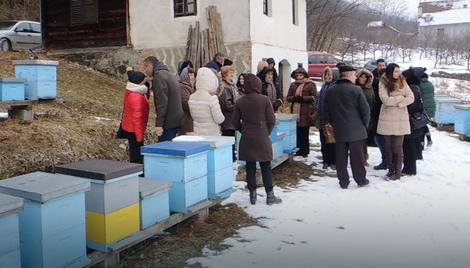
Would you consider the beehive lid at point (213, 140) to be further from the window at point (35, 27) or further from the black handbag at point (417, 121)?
the window at point (35, 27)

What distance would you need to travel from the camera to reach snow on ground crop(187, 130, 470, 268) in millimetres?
4355

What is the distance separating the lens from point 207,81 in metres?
6.25

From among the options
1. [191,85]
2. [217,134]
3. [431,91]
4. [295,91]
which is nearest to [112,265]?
[217,134]

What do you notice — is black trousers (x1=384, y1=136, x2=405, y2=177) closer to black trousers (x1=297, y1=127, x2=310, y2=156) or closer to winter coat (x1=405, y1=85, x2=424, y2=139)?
winter coat (x1=405, y1=85, x2=424, y2=139)

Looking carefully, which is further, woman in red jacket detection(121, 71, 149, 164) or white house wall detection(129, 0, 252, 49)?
white house wall detection(129, 0, 252, 49)

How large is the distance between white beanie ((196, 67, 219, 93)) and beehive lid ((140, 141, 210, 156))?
1.36 meters

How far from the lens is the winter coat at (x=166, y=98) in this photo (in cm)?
611

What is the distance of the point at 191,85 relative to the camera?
7.35 metres

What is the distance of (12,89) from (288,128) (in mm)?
5159

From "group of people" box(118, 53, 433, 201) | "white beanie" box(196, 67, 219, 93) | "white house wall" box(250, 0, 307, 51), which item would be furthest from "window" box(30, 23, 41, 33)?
"white beanie" box(196, 67, 219, 93)

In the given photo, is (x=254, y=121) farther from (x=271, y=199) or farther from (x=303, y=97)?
(x=303, y=97)

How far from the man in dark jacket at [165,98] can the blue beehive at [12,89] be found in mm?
3674

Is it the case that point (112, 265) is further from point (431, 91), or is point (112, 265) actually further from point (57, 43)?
point (57, 43)

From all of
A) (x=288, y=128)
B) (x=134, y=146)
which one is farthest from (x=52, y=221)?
(x=288, y=128)
